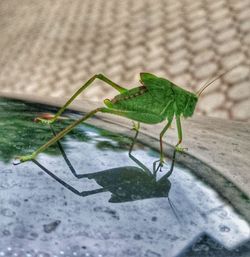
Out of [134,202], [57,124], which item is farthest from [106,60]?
[134,202]

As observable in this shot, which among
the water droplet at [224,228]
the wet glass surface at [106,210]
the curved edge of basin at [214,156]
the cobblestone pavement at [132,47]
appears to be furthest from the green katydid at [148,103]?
the cobblestone pavement at [132,47]

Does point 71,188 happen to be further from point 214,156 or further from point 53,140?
point 214,156

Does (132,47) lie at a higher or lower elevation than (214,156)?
lower

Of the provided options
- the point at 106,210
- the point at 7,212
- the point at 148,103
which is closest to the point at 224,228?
the point at 106,210

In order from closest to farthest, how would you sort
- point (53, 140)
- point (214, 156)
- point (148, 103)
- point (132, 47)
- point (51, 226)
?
point (51, 226), point (53, 140), point (214, 156), point (148, 103), point (132, 47)

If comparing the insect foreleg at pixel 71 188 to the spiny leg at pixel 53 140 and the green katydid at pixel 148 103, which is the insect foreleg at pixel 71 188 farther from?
the green katydid at pixel 148 103

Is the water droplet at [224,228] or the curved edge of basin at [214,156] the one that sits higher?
the water droplet at [224,228]
